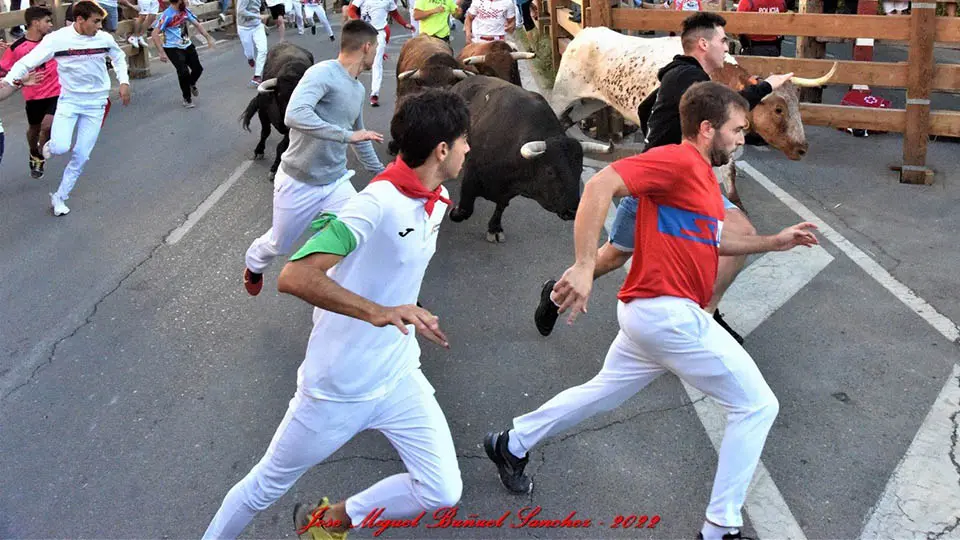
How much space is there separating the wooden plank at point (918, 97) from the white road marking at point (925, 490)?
4555mm

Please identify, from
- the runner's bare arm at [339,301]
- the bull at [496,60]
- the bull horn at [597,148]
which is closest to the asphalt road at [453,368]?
the bull horn at [597,148]

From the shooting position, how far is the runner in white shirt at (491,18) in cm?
1255

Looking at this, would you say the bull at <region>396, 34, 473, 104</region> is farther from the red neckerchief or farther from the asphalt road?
the red neckerchief

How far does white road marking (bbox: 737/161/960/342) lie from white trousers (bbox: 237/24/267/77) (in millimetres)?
8872

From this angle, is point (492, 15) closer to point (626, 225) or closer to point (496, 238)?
point (496, 238)

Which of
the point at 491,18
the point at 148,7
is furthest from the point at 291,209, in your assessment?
the point at 148,7

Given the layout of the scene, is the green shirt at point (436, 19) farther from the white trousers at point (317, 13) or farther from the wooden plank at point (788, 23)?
the white trousers at point (317, 13)

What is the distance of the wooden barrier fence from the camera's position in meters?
8.95

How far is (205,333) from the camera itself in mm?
6434

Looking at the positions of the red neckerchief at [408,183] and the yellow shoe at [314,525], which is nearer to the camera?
the red neckerchief at [408,183]

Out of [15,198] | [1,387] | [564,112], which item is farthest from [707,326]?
[15,198]

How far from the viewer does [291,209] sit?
19.9ft

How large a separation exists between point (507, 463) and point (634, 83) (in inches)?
221

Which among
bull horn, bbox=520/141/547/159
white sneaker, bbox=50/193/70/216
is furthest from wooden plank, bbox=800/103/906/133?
white sneaker, bbox=50/193/70/216
